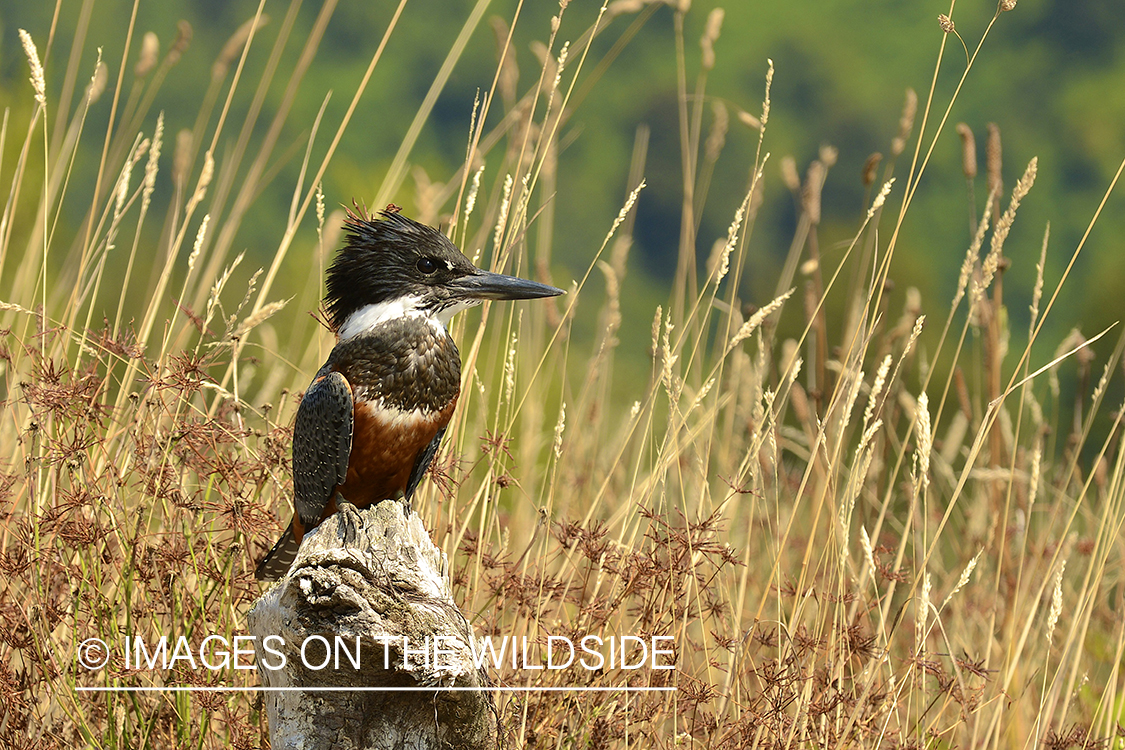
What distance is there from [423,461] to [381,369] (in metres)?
0.36

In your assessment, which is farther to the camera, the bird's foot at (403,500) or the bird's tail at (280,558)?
the bird's tail at (280,558)

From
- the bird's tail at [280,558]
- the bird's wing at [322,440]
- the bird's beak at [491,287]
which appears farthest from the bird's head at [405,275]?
the bird's tail at [280,558]

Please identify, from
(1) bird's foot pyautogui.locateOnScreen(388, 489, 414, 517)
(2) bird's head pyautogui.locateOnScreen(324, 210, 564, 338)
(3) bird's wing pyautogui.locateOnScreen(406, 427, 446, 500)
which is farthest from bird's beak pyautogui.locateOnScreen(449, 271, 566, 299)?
(1) bird's foot pyautogui.locateOnScreen(388, 489, 414, 517)

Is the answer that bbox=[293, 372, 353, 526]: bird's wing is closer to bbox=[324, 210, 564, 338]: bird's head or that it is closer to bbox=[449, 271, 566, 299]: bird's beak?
bbox=[324, 210, 564, 338]: bird's head

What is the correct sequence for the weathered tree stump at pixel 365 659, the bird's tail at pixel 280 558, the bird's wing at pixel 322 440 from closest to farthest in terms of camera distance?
the weathered tree stump at pixel 365 659
the bird's wing at pixel 322 440
the bird's tail at pixel 280 558

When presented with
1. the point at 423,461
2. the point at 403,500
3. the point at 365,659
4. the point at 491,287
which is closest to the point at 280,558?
the point at 403,500

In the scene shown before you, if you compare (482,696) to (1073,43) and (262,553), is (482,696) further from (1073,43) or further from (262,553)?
(1073,43)

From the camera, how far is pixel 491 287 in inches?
117

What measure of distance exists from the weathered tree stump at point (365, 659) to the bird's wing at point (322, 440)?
17.6 inches

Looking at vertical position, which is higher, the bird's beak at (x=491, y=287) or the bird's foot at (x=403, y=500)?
the bird's beak at (x=491, y=287)

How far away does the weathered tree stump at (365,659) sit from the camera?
2.31m

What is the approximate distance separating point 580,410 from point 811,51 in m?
85.6

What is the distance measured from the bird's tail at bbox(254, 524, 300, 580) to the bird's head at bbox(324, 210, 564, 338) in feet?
2.07

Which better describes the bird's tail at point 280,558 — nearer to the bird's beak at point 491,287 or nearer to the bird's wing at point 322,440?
the bird's wing at point 322,440
